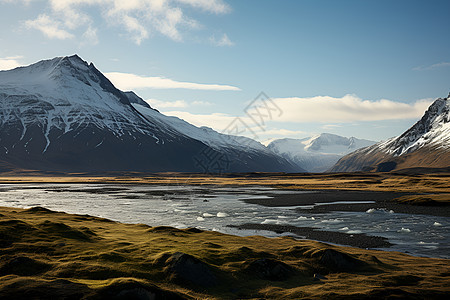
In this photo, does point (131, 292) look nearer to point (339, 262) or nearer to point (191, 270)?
point (191, 270)

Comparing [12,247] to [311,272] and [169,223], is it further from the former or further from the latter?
[169,223]

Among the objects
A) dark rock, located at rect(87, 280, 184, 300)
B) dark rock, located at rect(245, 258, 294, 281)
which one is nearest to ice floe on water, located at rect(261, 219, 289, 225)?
dark rock, located at rect(245, 258, 294, 281)

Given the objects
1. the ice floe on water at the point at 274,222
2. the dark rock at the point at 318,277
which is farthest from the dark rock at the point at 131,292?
the ice floe on water at the point at 274,222

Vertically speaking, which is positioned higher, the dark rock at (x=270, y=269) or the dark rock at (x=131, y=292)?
the dark rock at (x=131, y=292)

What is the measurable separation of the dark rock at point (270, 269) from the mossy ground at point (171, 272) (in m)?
0.12

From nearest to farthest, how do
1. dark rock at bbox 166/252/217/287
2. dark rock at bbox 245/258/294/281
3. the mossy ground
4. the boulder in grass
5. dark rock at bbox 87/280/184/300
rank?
dark rock at bbox 87/280/184/300, the mossy ground, dark rock at bbox 166/252/217/287, dark rock at bbox 245/258/294/281, the boulder in grass

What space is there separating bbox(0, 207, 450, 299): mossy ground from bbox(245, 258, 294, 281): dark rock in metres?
0.12

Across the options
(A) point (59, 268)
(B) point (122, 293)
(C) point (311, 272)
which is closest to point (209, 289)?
(B) point (122, 293)

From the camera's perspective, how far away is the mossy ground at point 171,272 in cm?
1733

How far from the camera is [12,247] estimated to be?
25.1m

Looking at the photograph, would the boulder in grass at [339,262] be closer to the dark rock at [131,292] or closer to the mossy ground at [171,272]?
the mossy ground at [171,272]

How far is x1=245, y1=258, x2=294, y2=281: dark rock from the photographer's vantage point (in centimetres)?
2238

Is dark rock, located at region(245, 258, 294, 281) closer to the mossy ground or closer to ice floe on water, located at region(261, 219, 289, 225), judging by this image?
the mossy ground

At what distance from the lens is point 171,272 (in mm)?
21422
